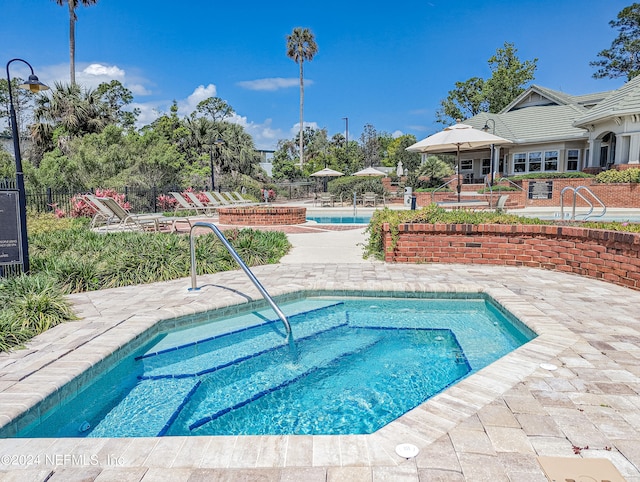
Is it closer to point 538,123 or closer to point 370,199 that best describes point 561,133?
point 538,123

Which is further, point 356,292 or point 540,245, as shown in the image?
point 540,245

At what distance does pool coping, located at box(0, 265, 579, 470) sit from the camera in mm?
2035

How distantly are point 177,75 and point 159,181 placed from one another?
60.6 ft

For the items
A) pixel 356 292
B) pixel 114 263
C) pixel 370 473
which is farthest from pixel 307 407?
pixel 114 263

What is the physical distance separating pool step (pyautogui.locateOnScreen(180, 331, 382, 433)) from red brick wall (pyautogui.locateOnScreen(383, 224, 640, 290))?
2.96m

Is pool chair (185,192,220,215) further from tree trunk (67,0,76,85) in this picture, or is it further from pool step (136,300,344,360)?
tree trunk (67,0,76,85)

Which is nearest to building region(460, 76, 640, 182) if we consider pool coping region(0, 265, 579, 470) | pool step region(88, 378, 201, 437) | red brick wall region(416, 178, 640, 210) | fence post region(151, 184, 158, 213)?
red brick wall region(416, 178, 640, 210)

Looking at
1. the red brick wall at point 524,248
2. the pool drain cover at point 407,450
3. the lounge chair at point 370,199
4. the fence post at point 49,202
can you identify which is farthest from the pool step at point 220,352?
the lounge chair at point 370,199

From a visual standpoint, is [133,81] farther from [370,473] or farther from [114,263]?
[370,473]

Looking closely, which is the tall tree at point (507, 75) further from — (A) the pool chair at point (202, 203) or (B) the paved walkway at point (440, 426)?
(B) the paved walkway at point (440, 426)

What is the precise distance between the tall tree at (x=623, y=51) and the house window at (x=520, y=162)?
624 inches

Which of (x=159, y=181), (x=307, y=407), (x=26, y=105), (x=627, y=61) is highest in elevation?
(x=627, y=61)

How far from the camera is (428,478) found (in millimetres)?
1844

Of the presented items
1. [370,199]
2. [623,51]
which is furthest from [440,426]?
[623,51]
